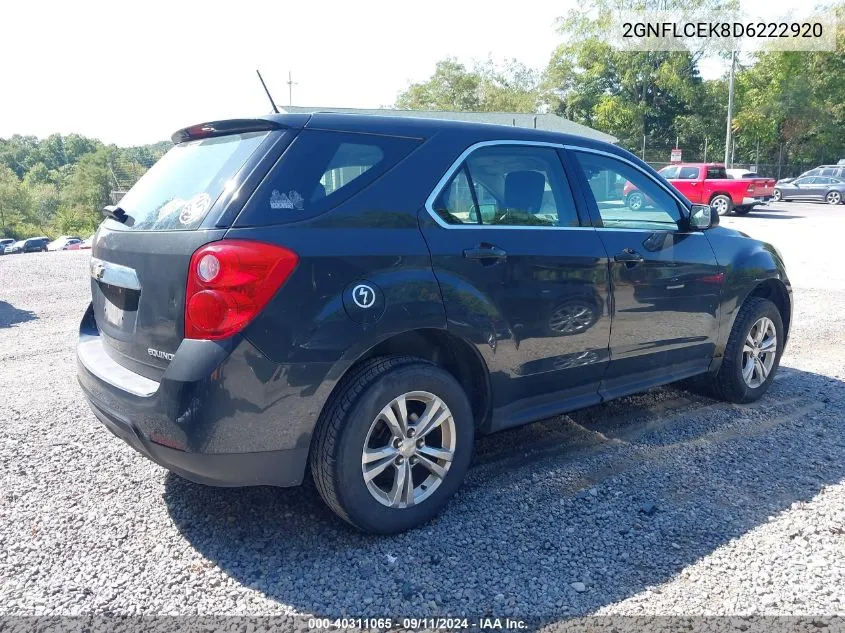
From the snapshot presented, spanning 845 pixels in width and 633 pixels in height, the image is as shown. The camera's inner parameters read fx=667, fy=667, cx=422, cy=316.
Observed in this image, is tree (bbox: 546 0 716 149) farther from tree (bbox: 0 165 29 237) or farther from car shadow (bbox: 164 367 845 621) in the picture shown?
tree (bbox: 0 165 29 237)

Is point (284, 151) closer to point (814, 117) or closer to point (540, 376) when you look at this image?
point (540, 376)

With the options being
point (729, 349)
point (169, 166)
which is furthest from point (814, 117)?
point (169, 166)

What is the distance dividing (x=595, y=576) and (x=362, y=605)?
957 mm

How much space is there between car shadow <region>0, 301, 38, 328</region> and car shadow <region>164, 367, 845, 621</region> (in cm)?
502

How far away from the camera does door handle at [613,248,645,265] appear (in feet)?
12.5

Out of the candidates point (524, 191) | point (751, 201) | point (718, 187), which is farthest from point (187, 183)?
point (751, 201)

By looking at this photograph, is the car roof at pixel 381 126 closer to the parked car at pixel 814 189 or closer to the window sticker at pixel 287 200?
the window sticker at pixel 287 200

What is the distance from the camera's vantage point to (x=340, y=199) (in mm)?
2863

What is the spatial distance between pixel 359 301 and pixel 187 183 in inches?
38.9

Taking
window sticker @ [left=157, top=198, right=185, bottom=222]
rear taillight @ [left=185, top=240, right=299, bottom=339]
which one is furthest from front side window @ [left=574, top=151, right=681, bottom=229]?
window sticker @ [left=157, top=198, right=185, bottom=222]

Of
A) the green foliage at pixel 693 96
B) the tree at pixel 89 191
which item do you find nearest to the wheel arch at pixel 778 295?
the green foliage at pixel 693 96

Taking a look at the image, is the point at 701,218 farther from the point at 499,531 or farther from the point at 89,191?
the point at 89,191

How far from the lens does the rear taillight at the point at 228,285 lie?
254 centimetres

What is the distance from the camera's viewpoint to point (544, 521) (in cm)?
315
